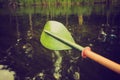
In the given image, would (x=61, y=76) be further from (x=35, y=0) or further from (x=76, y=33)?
(x=35, y=0)

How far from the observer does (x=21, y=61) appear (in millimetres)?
13219

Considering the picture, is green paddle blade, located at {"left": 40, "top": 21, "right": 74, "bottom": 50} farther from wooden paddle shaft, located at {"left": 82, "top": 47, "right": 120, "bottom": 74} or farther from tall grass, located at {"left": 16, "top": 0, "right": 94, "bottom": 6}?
tall grass, located at {"left": 16, "top": 0, "right": 94, "bottom": 6}

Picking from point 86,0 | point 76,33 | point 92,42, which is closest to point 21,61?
point 92,42

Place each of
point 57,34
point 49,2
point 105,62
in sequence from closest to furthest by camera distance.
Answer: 1. point 105,62
2. point 57,34
3. point 49,2

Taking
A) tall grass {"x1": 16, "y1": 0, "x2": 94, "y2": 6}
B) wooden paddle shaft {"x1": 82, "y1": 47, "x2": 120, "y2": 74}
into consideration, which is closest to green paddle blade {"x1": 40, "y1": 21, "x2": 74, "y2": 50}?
wooden paddle shaft {"x1": 82, "y1": 47, "x2": 120, "y2": 74}

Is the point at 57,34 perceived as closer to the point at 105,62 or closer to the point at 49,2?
the point at 105,62

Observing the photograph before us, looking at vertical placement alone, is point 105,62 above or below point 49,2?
below

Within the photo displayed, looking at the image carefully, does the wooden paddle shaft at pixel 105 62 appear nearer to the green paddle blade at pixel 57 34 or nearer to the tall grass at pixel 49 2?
the green paddle blade at pixel 57 34

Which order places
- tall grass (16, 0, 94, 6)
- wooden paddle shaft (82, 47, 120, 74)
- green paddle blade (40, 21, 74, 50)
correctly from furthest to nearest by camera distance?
tall grass (16, 0, 94, 6) < green paddle blade (40, 21, 74, 50) < wooden paddle shaft (82, 47, 120, 74)

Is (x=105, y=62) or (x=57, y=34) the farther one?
(x=57, y=34)

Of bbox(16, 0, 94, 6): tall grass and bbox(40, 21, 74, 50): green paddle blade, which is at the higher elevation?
bbox(16, 0, 94, 6): tall grass

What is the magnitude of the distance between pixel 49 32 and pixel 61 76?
3906mm

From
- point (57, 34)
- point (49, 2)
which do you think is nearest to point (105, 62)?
point (57, 34)

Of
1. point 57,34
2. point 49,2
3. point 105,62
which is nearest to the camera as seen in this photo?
point 105,62
